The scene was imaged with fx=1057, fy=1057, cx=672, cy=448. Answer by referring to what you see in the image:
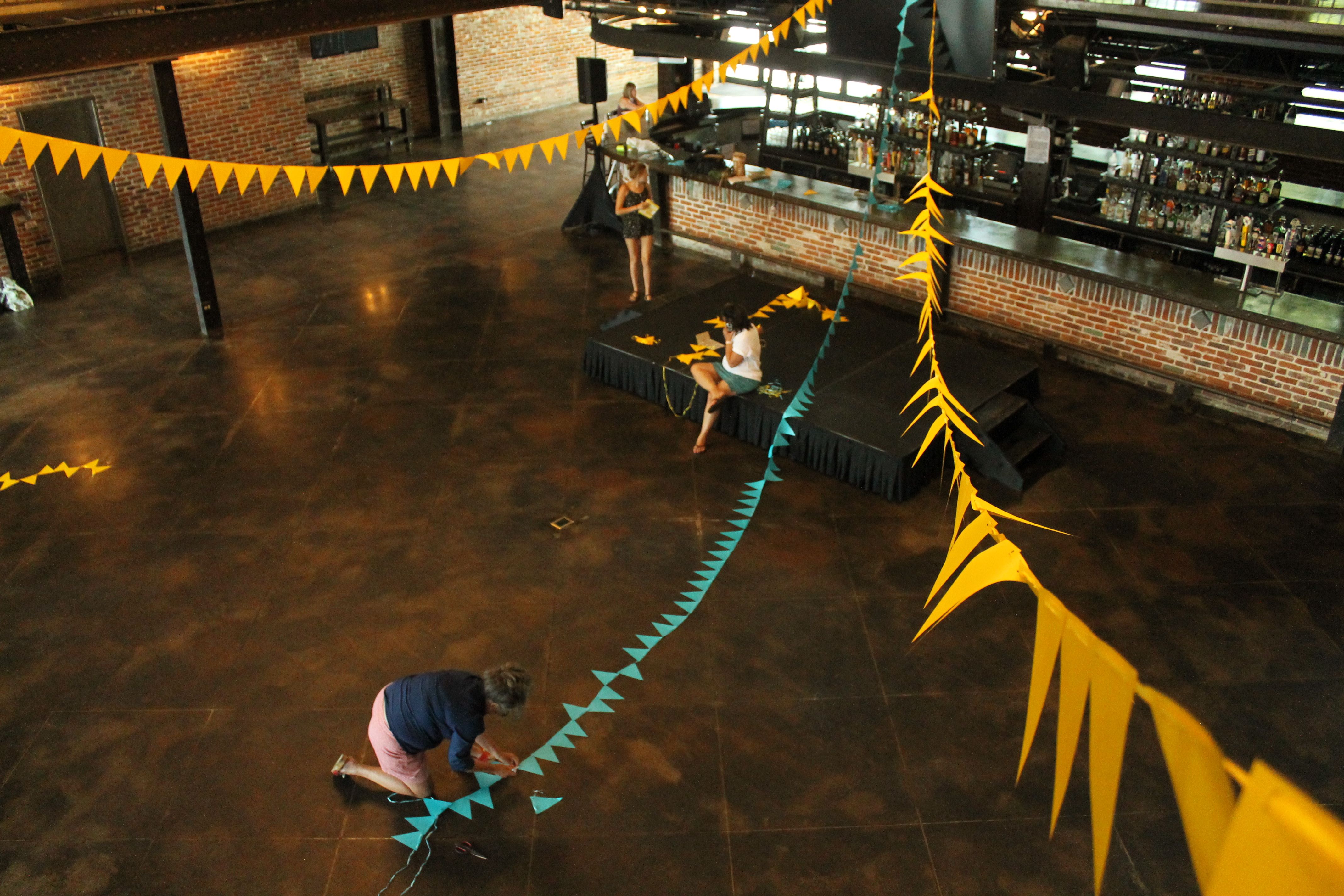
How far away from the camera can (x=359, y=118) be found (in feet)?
49.5

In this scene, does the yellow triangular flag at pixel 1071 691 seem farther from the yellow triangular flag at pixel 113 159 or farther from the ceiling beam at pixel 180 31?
the ceiling beam at pixel 180 31

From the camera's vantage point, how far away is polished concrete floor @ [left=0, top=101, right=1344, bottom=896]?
4.63 metres

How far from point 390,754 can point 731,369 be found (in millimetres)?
3812

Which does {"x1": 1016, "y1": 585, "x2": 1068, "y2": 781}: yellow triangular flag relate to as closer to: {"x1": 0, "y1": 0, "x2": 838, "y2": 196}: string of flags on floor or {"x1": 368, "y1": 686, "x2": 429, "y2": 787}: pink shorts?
{"x1": 368, "y1": 686, "x2": 429, "y2": 787}: pink shorts

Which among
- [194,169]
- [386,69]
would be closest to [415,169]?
[194,169]

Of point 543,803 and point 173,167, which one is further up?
point 173,167

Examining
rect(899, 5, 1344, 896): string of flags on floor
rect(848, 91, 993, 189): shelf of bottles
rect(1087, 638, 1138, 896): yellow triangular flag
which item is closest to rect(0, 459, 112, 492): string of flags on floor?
rect(899, 5, 1344, 896): string of flags on floor

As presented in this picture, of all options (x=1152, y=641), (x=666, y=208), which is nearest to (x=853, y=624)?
(x=1152, y=641)

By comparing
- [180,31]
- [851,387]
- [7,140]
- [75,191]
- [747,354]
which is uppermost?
[180,31]

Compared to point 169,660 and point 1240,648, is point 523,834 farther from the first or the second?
point 1240,648

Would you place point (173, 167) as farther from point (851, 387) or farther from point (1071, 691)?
point (1071, 691)

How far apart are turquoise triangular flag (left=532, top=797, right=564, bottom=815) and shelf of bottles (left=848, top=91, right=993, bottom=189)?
6710mm

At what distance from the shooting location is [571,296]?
10.2m

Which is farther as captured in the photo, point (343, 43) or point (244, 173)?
point (343, 43)
